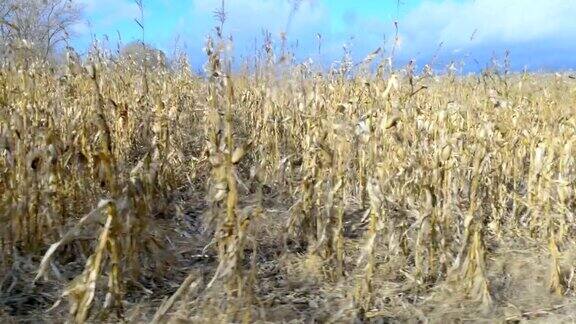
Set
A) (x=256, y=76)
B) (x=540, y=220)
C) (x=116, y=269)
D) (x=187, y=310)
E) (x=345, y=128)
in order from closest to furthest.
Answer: (x=116, y=269) → (x=187, y=310) → (x=345, y=128) → (x=540, y=220) → (x=256, y=76)

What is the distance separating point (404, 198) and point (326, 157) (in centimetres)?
79

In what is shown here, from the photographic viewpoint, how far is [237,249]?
224 cm

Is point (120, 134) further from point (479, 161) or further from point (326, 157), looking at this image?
point (479, 161)

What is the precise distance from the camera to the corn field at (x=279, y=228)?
236cm

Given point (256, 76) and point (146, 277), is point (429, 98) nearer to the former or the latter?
point (256, 76)

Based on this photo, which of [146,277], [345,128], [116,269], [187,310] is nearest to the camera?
[116,269]

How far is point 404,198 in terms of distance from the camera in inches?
143

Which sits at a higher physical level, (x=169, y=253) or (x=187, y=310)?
(x=169, y=253)

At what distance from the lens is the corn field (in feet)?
7.73

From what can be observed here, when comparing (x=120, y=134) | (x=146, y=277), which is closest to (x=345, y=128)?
(x=146, y=277)

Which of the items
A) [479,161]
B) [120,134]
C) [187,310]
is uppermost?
[120,134]

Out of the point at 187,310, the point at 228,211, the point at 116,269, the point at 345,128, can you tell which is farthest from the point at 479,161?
the point at 116,269

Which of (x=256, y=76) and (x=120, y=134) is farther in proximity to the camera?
(x=256, y=76)

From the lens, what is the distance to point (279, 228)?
3.63 meters
